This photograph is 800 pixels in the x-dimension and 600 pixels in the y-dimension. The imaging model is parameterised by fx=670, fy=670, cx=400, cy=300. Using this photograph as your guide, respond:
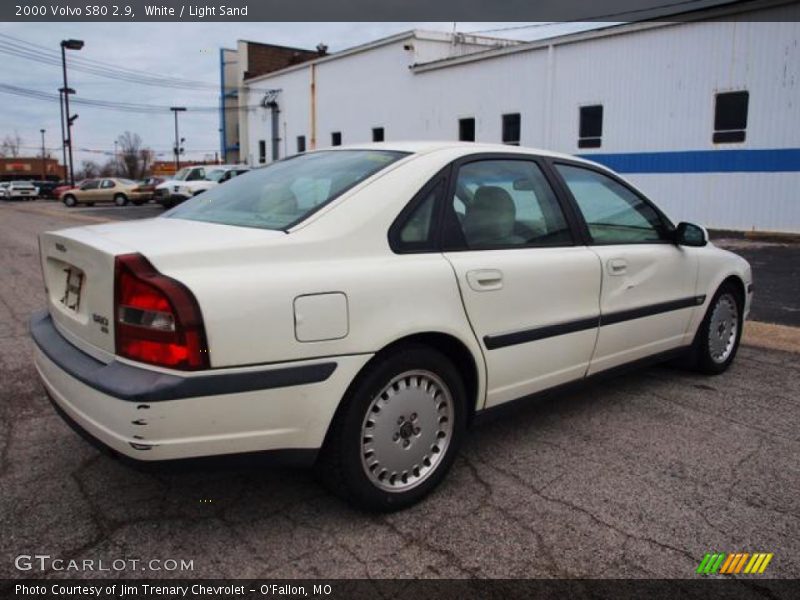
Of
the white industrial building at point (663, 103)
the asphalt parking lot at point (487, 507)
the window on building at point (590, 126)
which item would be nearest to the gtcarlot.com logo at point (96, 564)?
the asphalt parking lot at point (487, 507)

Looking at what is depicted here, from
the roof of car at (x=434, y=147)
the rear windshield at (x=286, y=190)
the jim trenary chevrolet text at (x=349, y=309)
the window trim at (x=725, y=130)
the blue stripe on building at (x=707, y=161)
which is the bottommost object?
the jim trenary chevrolet text at (x=349, y=309)

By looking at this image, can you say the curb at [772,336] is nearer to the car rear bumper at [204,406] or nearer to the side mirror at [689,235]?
the side mirror at [689,235]

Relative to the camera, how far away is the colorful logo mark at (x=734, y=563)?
2.42 meters

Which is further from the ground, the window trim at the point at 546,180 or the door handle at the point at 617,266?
the window trim at the point at 546,180

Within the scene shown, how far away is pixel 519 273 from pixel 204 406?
61.4 inches

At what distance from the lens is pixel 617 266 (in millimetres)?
3674

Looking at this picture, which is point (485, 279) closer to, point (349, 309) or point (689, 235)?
point (349, 309)

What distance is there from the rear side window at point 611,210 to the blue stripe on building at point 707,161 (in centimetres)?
1205

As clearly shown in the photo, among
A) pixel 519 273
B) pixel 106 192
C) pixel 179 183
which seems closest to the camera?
pixel 519 273

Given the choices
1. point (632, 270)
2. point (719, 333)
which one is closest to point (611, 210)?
point (632, 270)

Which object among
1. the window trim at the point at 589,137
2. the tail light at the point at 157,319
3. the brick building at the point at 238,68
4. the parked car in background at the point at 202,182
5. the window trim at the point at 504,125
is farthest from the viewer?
the brick building at the point at 238,68

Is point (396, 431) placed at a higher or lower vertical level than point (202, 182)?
lower

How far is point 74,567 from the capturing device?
7.79ft

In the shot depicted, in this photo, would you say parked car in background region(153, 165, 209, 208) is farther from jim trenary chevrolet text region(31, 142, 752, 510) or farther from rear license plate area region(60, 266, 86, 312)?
rear license plate area region(60, 266, 86, 312)
